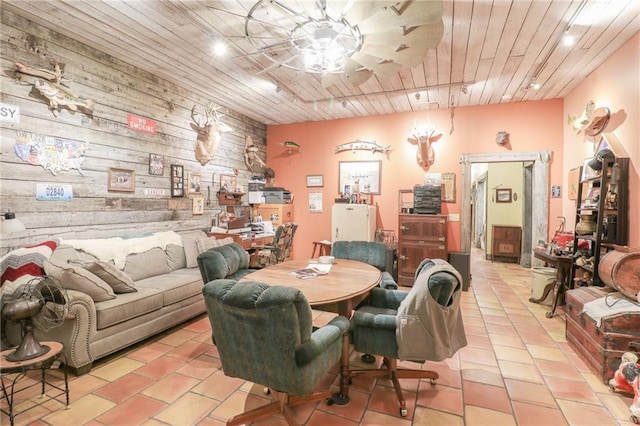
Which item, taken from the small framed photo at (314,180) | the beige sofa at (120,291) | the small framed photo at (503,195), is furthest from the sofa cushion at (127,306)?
the small framed photo at (503,195)

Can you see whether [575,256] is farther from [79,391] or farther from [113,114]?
[113,114]

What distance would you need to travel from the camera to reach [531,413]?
2.03m

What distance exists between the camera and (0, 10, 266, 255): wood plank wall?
9.04 feet

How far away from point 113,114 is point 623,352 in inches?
203

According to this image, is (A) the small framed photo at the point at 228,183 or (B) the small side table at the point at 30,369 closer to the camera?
(B) the small side table at the point at 30,369

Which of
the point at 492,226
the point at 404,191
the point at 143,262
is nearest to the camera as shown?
the point at 143,262

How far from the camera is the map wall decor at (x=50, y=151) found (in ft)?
9.21

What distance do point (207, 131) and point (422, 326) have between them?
4107mm

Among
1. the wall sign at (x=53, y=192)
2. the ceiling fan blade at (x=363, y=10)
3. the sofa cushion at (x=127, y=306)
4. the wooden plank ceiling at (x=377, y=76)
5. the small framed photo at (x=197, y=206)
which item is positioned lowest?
the sofa cushion at (x=127, y=306)

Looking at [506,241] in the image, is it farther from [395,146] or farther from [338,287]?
[338,287]

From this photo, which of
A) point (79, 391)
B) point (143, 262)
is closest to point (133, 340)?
point (79, 391)

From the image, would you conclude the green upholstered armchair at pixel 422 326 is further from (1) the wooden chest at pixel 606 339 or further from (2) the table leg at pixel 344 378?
(1) the wooden chest at pixel 606 339

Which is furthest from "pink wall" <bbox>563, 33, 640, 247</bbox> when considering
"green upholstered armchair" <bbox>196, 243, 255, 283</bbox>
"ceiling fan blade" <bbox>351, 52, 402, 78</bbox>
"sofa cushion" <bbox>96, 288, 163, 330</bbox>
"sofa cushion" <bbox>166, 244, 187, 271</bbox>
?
"sofa cushion" <bbox>166, 244, 187, 271</bbox>

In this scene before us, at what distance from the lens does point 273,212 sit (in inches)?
236
